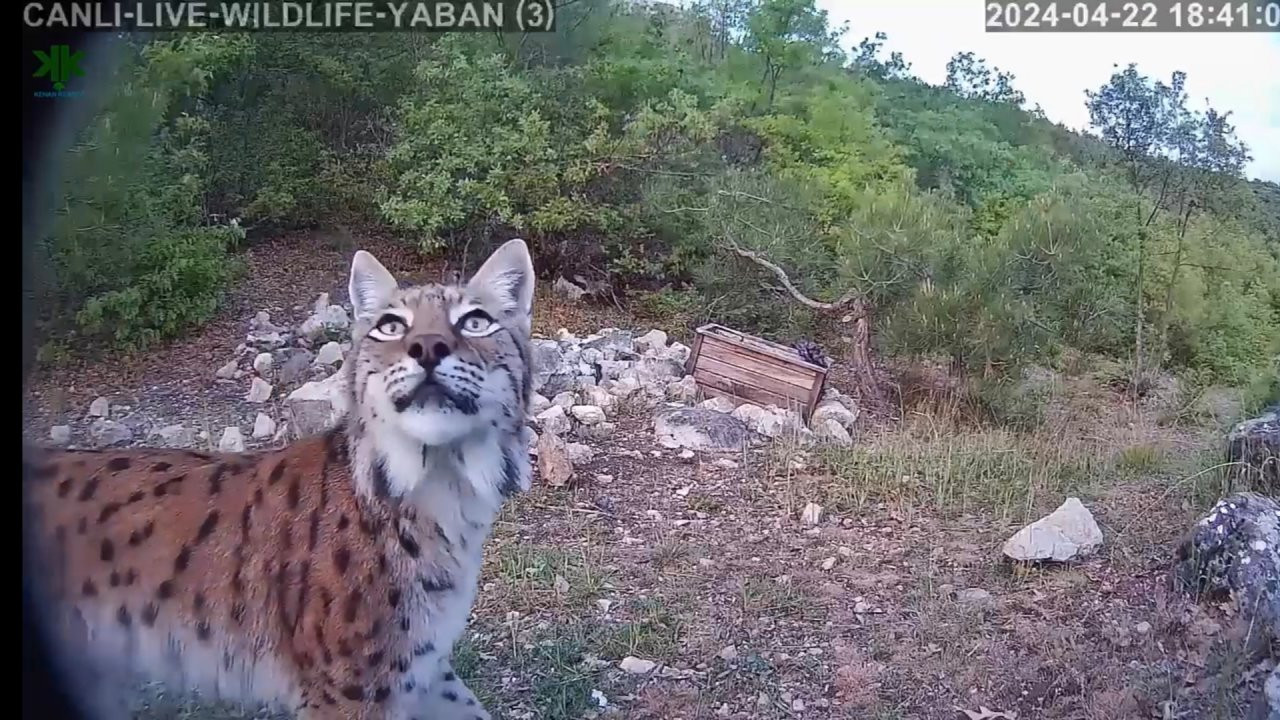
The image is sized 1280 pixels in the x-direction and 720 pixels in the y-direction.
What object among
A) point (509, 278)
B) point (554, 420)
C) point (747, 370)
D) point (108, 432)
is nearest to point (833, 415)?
point (747, 370)

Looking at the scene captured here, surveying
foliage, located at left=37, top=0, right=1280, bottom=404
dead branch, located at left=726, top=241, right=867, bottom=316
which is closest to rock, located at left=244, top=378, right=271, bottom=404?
foliage, located at left=37, top=0, right=1280, bottom=404

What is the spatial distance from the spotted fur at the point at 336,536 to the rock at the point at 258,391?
23 centimetres

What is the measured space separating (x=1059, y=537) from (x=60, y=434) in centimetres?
175

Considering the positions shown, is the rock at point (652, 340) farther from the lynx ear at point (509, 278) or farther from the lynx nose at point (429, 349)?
the lynx nose at point (429, 349)

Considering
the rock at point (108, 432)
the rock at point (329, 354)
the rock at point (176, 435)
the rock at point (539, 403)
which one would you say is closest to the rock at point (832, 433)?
the rock at point (539, 403)

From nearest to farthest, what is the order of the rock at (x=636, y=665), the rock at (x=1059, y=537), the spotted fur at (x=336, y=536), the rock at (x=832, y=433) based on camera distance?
the spotted fur at (x=336, y=536) → the rock at (x=636, y=665) → the rock at (x=1059, y=537) → the rock at (x=832, y=433)

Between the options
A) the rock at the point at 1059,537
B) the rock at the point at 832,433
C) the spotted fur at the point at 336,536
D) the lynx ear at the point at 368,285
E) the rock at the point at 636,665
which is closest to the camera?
the spotted fur at the point at 336,536

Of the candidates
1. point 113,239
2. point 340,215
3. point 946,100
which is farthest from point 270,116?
point 946,100

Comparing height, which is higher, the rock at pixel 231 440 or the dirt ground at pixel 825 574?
the rock at pixel 231 440

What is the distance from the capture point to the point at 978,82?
1910mm

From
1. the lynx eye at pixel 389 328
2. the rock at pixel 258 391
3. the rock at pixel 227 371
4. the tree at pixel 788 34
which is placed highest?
the tree at pixel 788 34

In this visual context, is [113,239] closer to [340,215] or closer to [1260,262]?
[340,215]

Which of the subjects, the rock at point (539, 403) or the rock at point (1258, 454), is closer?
the rock at point (539, 403)

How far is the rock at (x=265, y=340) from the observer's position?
180 cm
